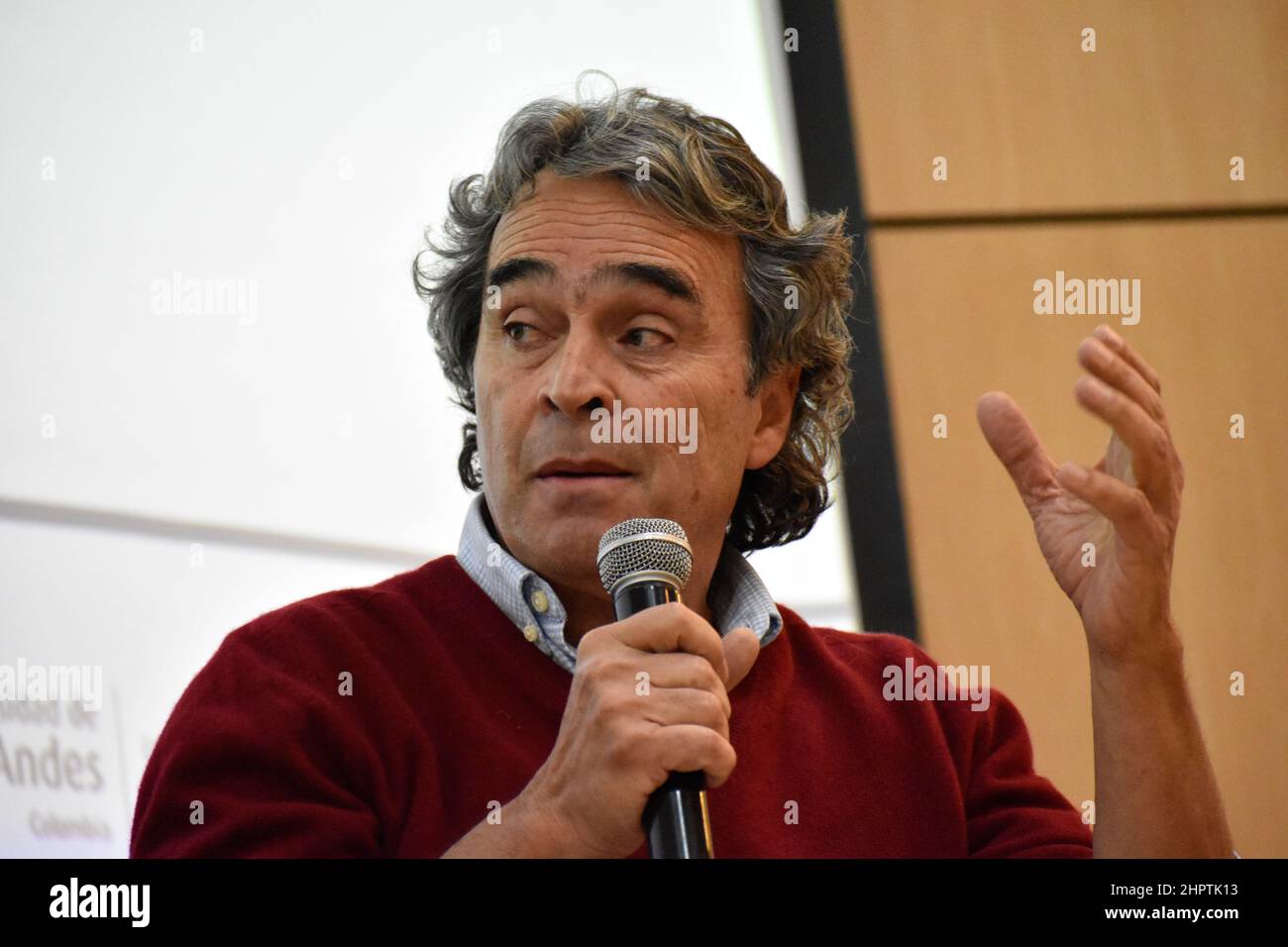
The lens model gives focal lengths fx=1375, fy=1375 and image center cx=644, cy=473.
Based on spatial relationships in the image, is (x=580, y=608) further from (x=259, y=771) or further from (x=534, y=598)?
(x=259, y=771)

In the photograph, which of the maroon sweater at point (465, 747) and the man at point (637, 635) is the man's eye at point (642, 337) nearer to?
the man at point (637, 635)

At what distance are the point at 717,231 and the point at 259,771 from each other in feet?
2.82

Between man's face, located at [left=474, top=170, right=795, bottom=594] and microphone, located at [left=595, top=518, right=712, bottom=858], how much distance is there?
30 cm

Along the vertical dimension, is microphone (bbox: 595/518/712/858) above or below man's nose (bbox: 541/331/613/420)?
below

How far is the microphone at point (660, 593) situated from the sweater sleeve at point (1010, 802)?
24.1 inches

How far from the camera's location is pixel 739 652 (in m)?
1.29

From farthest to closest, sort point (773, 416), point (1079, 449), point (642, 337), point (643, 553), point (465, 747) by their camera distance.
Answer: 1. point (1079, 449)
2. point (773, 416)
3. point (642, 337)
4. point (465, 747)
5. point (643, 553)

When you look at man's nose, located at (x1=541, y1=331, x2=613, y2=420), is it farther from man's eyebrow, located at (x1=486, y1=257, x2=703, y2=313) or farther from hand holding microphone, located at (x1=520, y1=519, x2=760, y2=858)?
hand holding microphone, located at (x1=520, y1=519, x2=760, y2=858)

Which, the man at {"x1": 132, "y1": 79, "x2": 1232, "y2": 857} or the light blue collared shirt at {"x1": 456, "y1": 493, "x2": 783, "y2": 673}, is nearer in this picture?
the man at {"x1": 132, "y1": 79, "x2": 1232, "y2": 857}

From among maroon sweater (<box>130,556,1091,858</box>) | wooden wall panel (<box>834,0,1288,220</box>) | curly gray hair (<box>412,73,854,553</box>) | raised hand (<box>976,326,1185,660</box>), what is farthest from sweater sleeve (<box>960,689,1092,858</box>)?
wooden wall panel (<box>834,0,1288,220</box>)

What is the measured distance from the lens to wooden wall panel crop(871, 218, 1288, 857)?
103 inches

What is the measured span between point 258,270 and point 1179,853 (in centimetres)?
155

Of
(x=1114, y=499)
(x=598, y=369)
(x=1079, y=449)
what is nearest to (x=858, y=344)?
(x=1079, y=449)

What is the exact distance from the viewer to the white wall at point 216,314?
2.07 m
